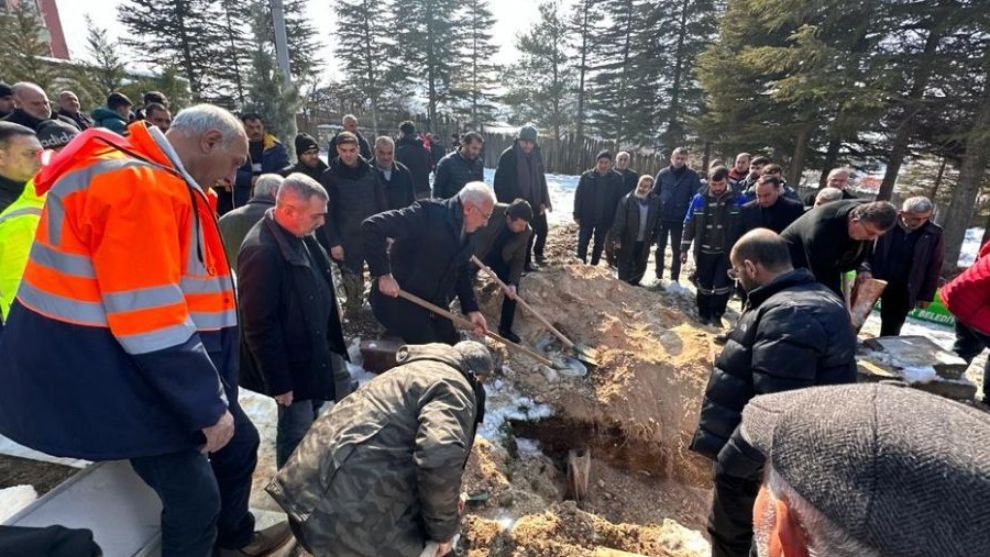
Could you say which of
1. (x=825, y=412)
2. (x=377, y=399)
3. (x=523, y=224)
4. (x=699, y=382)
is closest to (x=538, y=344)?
(x=523, y=224)

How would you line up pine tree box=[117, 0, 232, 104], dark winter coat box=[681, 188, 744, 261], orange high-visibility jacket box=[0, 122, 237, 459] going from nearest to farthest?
orange high-visibility jacket box=[0, 122, 237, 459] → dark winter coat box=[681, 188, 744, 261] → pine tree box=[117, 0, 232, 104]

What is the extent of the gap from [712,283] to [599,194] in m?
2.17

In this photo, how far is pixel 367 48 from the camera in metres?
26.3

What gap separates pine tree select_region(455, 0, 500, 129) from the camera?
27.2 metres

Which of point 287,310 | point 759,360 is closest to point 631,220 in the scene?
point 759,360

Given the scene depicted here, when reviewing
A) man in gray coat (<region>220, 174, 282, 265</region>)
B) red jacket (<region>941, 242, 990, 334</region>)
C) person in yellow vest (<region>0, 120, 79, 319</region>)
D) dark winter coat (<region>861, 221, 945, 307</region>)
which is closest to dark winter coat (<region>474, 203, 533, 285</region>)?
man in gray coat (<region>220, 174, 282, 265</region>)

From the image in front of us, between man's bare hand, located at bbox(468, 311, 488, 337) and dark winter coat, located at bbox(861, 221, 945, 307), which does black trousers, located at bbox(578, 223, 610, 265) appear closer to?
dark winter coat, located at bbox(861, 221, 945, 307)

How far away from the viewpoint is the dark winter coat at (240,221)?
11.6 ft

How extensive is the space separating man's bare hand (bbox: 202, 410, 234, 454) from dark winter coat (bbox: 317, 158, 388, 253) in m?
3.38

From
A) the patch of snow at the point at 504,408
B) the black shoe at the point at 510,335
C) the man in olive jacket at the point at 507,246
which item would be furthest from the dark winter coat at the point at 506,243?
the patch of snow at the point at 504,408

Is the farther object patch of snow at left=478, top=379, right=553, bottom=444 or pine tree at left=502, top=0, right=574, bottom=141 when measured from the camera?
pine tree at left=502, top=0, right=574, bottom=141

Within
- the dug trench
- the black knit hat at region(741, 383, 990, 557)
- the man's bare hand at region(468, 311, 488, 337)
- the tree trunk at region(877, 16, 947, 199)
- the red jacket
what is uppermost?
the tree trunk at region(877, 16, 947, 199)

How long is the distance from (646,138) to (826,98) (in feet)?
37.3

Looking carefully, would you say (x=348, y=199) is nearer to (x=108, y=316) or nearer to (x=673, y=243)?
(x=108, y=316)
